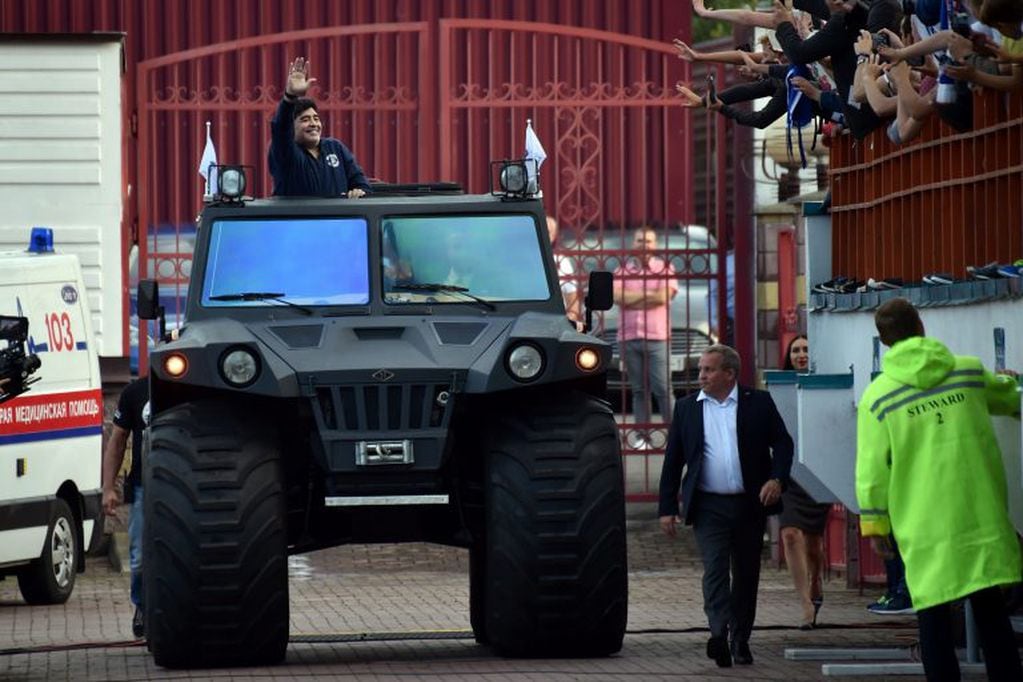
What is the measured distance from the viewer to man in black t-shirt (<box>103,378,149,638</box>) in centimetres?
1591

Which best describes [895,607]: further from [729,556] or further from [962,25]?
[962,25]

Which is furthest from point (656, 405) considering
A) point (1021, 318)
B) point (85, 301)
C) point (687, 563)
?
point (1021, 318)

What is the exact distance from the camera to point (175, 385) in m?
13.8

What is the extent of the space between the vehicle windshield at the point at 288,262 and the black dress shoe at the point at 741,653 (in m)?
2.62

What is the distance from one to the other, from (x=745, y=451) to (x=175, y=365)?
2958mm

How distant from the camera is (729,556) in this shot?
14180 mm

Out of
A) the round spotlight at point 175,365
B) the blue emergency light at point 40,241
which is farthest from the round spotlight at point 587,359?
the blue emergency light at point 40,241

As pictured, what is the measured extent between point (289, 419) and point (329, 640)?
1.81m

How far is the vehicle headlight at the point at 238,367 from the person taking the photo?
13.4 metres

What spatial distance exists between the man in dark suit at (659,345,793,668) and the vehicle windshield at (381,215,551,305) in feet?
3.50

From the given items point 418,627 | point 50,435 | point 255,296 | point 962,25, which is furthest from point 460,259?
point 50,435

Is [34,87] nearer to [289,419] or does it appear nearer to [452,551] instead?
[452,551]

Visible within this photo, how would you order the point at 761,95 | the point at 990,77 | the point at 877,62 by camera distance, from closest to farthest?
the point at 990,77, the point at 877,62, the point at 761,95

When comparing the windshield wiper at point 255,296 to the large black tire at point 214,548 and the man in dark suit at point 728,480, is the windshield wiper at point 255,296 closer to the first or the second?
the large black tire at point 214,548
